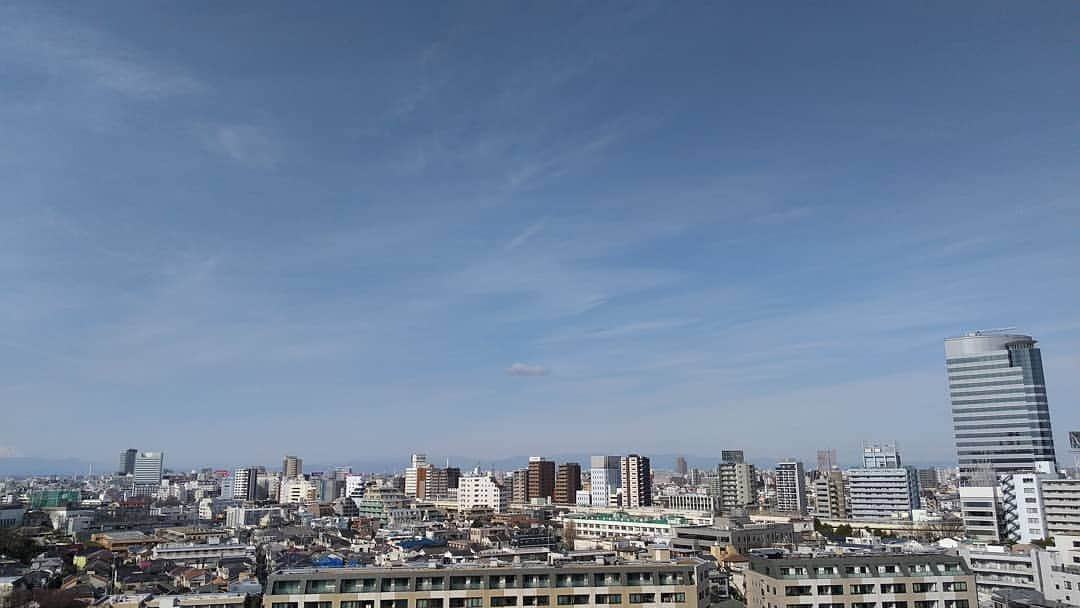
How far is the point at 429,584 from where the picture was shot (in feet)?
114

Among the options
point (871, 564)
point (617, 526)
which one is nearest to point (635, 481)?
point (617, 526)

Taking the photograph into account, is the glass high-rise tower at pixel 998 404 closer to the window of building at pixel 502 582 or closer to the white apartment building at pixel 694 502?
the white apartment building at pixel 694 502

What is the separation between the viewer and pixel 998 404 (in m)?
113

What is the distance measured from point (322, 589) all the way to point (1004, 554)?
47.4 meters

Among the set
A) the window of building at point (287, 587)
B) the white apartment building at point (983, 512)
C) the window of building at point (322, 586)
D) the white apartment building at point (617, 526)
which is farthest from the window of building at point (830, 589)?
the white apartment building at point (983, 512)

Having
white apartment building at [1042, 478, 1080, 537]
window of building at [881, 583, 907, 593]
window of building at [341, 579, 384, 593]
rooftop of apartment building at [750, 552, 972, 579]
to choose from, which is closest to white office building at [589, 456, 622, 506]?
white apartment building at [1042, 478, 1080, 537]

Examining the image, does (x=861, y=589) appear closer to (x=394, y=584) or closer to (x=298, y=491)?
(x=394, y=584)

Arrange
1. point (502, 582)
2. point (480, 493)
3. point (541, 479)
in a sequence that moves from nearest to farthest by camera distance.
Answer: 1. point (502, 582)
2. point (480, 493)
3. point (541, 479)

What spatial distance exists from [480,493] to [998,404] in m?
90.7

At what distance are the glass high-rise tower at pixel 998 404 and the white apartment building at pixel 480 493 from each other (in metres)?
79.5

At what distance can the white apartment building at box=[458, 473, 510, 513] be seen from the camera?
142375mm

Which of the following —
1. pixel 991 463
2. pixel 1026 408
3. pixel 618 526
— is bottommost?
pixel 618 526

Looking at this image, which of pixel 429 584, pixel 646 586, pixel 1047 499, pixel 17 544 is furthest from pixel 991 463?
pixel 17 544

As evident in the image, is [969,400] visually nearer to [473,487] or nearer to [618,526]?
[618,526]
